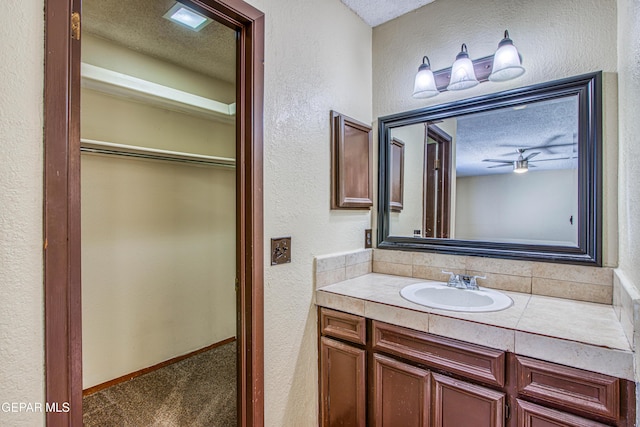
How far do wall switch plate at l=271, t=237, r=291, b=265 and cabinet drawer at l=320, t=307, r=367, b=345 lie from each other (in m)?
0.38

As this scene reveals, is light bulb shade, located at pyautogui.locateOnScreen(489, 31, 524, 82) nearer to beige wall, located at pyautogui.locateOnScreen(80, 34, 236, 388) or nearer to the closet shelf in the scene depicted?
the closet shelf

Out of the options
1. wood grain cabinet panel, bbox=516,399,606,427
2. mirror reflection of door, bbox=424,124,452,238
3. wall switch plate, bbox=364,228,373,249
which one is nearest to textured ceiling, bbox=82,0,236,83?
mirror reflection of door, bbox=424,124,452,238

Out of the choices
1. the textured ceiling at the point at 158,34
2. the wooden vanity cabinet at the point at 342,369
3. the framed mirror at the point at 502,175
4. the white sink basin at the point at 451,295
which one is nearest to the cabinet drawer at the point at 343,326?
the wooden vanity cabinet at the point at 342,369

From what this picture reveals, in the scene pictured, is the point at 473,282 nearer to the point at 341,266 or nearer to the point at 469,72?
the point at 341,266

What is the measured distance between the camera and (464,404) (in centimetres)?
120

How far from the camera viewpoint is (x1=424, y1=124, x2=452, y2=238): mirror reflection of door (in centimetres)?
186

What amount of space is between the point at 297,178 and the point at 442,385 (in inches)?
43.8

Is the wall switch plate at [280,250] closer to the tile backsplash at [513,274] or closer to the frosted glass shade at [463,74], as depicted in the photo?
the tile backsplash at [513,274]

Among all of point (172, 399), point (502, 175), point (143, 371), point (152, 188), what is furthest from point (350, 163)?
point (143, 371)

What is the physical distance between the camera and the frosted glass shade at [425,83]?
1790mm

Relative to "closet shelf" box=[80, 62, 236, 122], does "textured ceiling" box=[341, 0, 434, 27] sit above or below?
above

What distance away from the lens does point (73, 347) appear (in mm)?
863
